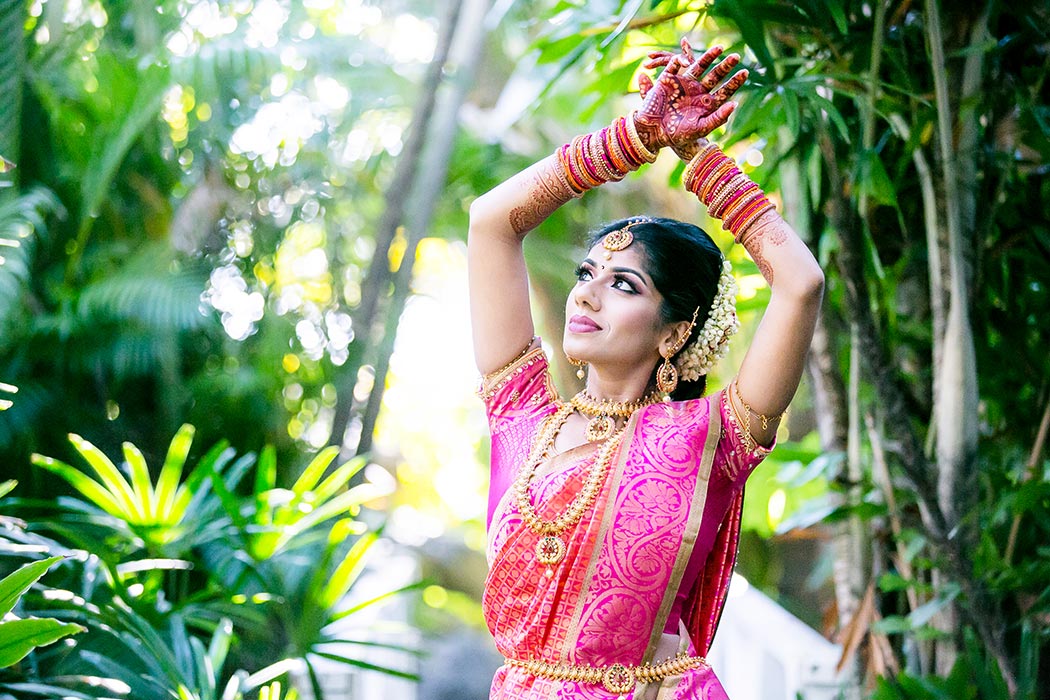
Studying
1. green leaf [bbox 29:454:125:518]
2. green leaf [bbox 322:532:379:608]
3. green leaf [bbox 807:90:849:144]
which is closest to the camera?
green leaf [bbox 807:90:849:144]

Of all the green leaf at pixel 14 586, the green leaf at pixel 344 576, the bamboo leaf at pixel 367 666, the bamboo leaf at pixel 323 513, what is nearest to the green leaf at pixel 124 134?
the bamboo leaf at pixel 323 513

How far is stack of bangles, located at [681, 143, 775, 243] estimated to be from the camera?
4.59ft

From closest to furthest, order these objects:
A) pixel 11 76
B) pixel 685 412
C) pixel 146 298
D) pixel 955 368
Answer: pixel 685 412
pixel 955 368
pixel 11 76
pixel 146 298

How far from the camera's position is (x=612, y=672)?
4.55 feet

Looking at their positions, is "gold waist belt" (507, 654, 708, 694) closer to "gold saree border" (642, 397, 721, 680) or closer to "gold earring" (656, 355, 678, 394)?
"gold saree border" (642, 397, 721, 680)

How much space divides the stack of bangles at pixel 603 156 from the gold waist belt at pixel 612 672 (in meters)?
0.65

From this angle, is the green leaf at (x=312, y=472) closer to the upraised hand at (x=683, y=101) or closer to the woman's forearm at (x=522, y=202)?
the woman's forearm at (x=522, y=202)

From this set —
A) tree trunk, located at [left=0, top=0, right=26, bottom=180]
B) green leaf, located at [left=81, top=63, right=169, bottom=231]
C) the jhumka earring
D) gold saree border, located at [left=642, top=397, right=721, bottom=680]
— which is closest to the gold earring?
the jhumka earring

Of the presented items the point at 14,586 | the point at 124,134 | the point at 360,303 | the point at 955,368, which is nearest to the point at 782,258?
the point at 955,368

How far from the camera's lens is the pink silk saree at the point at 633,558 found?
1.39m

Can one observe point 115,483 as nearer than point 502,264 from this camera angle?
No

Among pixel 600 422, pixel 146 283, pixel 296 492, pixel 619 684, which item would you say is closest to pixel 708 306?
pixel 600 422

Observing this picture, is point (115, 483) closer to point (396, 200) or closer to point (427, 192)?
point (396, 200)

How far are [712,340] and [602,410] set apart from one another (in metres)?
0.19
